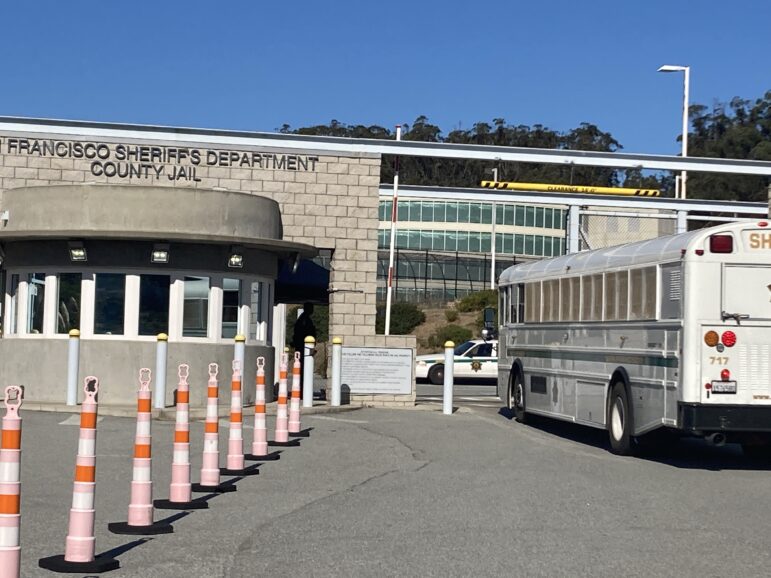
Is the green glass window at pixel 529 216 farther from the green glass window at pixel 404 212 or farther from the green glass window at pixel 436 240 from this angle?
the green glass window at pixel 404 212

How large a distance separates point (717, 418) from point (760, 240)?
210 centimetres

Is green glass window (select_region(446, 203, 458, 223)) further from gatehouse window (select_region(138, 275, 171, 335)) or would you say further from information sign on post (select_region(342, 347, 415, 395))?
gatehouse window (select_region(138, 275, 171, 335))

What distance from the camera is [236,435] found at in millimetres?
13031

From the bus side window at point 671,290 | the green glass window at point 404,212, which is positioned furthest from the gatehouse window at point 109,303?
the green glass window at point 404,212

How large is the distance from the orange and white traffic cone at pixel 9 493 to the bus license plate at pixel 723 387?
9566mm

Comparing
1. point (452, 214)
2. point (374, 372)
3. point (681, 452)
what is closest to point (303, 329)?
point (374, 372)

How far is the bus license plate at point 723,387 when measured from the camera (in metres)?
14.5

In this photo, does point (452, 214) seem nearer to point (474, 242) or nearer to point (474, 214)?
point (474, 214)

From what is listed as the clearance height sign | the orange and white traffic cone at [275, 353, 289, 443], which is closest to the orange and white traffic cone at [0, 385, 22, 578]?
the orange and white traffic cone at [275, 353, 289, 443]

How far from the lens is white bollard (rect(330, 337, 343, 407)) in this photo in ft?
76.5

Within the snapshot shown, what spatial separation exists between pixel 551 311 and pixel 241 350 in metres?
5.24

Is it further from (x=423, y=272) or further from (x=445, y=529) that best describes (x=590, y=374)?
(x=423, y=272)

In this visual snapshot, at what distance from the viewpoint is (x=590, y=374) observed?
17953mm

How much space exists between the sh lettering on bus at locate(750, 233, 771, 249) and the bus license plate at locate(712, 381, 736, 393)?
1589mm
